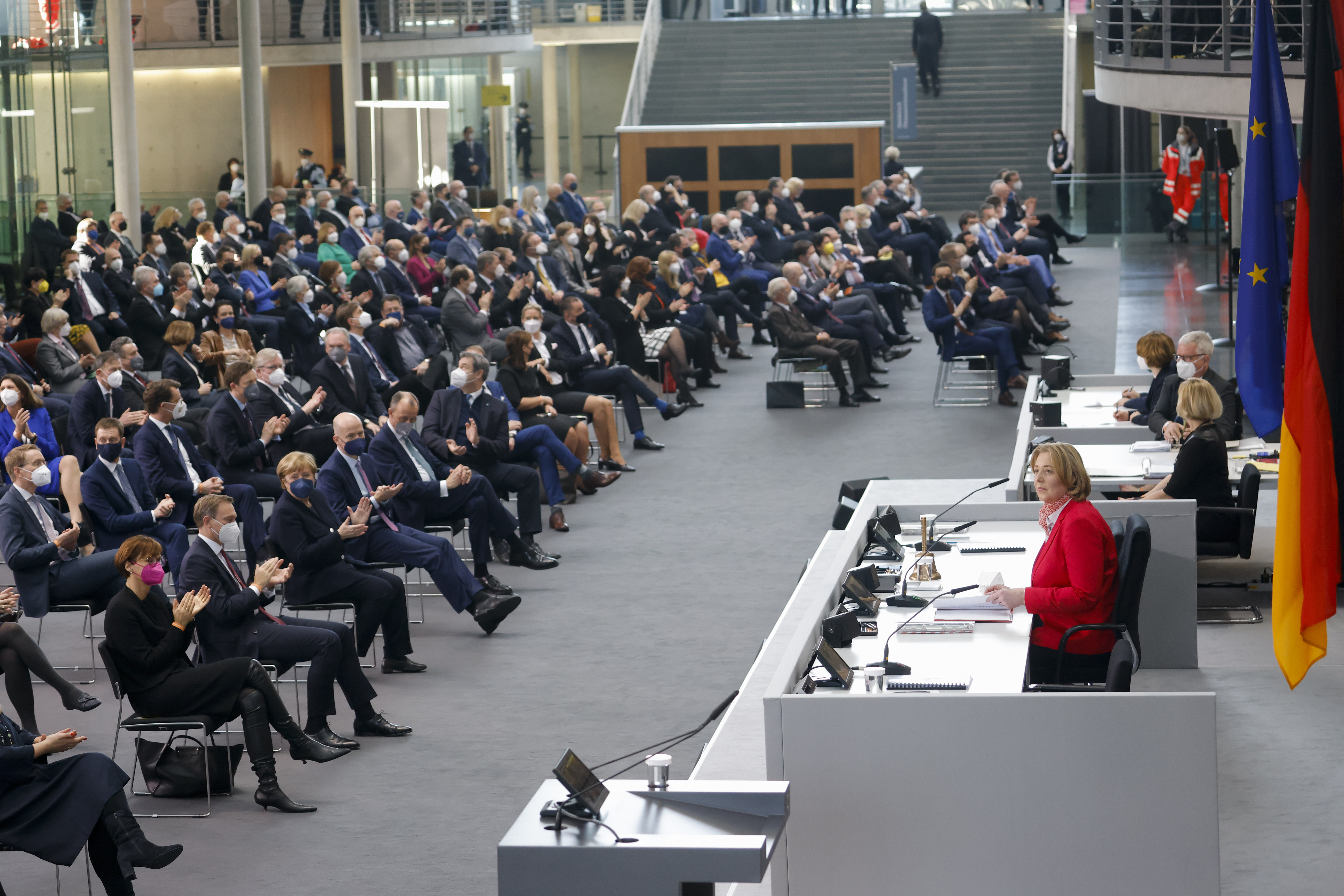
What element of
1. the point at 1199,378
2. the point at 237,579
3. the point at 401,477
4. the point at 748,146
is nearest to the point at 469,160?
the point at 748,146

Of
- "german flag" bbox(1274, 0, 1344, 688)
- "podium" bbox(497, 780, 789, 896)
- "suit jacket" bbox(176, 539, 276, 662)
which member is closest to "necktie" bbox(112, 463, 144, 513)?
"suit jacket" bbox(176, 539, 276, 662)

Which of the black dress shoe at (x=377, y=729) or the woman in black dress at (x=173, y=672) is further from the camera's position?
the black dress shoe at (x=377, y=729)

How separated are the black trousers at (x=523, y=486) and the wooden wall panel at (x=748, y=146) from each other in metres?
14.9

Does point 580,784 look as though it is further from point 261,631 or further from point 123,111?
point 123,111

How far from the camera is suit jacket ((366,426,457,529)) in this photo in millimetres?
9789

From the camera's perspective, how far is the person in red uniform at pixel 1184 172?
23062 millimetres

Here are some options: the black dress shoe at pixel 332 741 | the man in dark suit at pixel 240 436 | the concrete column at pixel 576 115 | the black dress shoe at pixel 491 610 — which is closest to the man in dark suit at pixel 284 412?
the man in dark suit at pixel 240 436

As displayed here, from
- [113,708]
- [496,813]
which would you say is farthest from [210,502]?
[496,813]

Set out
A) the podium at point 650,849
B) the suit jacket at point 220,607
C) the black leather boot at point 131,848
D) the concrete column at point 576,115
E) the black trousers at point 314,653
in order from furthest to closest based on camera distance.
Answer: the concrete column at point 576,115 < the black trousers at point 314,653 < the suit jacket at point 220,607 < the black leather boot at point 131,848 < the podium at point 650,849

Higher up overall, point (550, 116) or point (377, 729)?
point (550, 116)

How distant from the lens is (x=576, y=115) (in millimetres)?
42469

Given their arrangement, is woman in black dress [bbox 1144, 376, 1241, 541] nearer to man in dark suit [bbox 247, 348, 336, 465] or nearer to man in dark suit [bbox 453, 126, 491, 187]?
man in dark suit [bbox 247, 348, 336, 465]

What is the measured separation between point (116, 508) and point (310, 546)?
4.74 feet

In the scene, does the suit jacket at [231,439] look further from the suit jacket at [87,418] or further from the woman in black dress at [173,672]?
the woman in black dress at [173,672]
